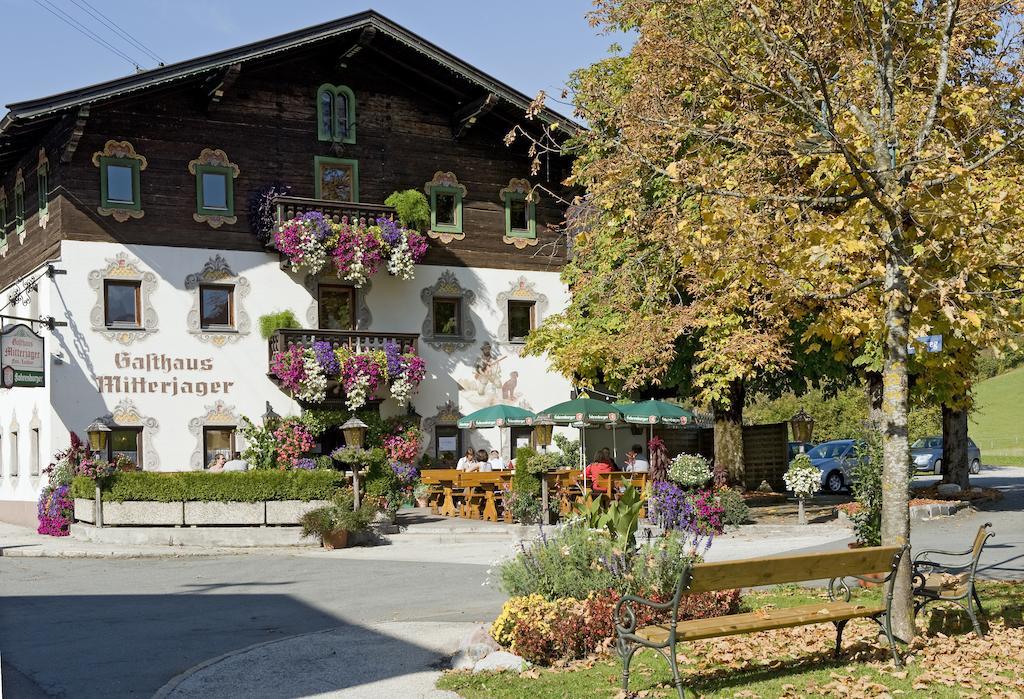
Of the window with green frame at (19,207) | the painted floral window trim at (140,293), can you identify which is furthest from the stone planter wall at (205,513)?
the window with green frame at (19,207)

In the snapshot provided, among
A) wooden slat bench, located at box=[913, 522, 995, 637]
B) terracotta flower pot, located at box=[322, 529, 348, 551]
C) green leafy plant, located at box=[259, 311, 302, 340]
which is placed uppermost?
green leafy plant, located at box=[259, 311, 302, 340]

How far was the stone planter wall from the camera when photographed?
22891 millimetres

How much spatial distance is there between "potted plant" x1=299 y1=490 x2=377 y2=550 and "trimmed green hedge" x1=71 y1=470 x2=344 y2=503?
23.5 inches

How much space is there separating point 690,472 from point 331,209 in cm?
1305

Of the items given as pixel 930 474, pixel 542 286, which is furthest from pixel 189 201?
pixel 930 474

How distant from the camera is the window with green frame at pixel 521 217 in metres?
33.1

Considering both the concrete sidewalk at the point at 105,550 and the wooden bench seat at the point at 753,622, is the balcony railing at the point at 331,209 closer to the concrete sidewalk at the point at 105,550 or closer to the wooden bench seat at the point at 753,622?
the concrete sidewalk at the point at 105,550

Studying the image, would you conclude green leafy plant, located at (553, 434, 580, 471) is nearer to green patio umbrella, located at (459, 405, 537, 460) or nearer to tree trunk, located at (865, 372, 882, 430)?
green patio umbrella, located at (459, 405, 537, 460)

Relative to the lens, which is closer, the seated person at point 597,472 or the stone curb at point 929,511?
the stone curb at point 929,511

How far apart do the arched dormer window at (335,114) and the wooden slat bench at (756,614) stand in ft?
75.5

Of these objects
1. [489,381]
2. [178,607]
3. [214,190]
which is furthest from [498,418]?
[178,607]

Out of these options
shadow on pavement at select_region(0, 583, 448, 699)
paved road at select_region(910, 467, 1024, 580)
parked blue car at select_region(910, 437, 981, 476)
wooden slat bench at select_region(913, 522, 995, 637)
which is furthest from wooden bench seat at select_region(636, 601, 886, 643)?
parked blue car at select_region(910, 437, 981, 476)

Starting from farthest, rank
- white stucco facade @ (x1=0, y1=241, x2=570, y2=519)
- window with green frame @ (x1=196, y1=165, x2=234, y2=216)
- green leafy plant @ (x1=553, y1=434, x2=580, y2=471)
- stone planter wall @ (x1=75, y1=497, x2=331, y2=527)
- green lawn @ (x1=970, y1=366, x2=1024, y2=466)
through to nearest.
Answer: green lawn @ (x1=970, y1=366, x2=1024, y2=466) → green leafy plant @ (x1=553, y1=434, x2=580, y2=471) → window with green frame @ (x1=196, y1=165, x2=234, y2=216) → white stucco facade @ (x1=0, y1=241, x2=570, y2=519) → stone planter wall @ (x1=75, y1=497, x2=331, y2=527)

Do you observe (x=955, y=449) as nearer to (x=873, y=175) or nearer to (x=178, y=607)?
(x=178, y=607)
